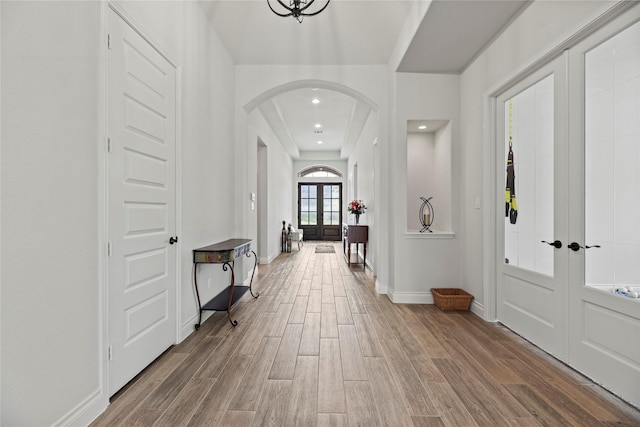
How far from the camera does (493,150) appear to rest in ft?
10.6

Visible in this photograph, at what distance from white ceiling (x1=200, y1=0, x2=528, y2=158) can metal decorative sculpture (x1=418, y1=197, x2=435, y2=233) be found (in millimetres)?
1698

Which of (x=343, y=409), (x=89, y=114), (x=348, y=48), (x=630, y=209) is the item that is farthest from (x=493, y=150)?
(x=89, y=114)

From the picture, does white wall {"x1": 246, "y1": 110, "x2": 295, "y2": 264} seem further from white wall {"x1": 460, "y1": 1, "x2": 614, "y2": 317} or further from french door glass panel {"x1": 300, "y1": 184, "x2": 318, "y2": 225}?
white wall {"x1": 460, "y1": 1, "x2": 614, "y2": 317}

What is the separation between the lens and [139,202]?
217 cm

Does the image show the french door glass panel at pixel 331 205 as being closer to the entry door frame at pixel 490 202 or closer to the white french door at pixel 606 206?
the entry door frame at pixel 490 202

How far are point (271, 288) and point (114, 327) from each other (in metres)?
2.76

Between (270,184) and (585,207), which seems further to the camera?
(270,184)

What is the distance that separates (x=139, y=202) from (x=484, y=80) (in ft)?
11.4

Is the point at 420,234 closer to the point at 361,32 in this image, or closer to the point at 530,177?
the point at 530,177

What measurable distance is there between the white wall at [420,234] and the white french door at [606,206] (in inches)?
65.5

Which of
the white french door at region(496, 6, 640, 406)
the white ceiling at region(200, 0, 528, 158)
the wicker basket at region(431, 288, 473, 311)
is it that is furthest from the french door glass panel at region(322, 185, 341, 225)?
the white french door at region(496, 6, 640, 406)

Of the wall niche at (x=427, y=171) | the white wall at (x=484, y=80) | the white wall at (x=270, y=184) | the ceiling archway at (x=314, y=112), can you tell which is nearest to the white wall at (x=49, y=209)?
the white wall at (x=270, y=184)

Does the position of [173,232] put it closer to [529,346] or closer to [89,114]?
[89,114]

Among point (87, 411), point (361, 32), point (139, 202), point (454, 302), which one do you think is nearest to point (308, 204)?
point (361, 32)
